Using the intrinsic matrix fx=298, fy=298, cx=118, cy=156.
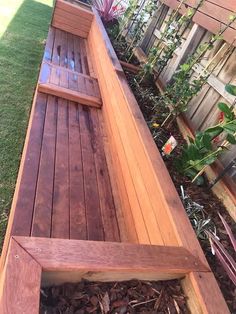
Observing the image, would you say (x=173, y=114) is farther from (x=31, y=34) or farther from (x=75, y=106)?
(x=31, y=34)

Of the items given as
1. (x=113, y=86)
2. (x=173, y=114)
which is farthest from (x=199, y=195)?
(x=113, y=86)

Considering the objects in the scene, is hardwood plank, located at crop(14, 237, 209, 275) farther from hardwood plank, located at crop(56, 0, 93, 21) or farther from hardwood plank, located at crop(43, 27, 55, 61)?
hardwood plank, located at crop(56, 0, 93, 21)

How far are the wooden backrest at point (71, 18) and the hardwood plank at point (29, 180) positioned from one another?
2.91 metres

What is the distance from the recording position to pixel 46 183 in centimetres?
181

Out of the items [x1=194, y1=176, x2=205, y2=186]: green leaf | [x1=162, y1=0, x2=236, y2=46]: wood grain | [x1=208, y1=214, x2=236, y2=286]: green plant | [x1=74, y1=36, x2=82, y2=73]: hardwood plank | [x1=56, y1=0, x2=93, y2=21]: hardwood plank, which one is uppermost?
[x1=162, y1=0, x2=236, y2=46]: wood grain

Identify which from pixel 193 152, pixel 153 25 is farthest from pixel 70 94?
pixel 153 25

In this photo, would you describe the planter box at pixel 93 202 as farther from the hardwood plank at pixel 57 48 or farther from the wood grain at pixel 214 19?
the wood grain at pixel 214 19

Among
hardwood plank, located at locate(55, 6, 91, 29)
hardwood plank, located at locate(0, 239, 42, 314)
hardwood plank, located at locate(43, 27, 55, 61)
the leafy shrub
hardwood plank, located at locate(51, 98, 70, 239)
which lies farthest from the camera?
the leafy shrub

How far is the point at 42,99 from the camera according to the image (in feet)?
8.76

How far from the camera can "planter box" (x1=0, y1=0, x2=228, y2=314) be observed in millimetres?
1001

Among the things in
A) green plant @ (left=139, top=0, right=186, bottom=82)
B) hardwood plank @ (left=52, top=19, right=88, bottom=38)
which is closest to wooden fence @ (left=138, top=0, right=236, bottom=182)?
green plant @ (left=139, top=0, right=186, bottom=82)

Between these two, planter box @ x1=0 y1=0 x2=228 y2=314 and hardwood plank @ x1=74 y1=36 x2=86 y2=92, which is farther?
hardwood plank @ x1=74 y1=36 x2=86 y2=92

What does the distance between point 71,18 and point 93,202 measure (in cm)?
391

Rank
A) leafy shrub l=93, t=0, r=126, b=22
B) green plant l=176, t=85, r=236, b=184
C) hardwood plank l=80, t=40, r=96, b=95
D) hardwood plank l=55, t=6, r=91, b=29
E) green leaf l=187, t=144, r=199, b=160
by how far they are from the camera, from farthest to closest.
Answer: leafy shrub l=93, t=0, r=126, b=22
hardwood plank l=55, t=6, r=91, b=29
hardwood plank l=80, t=40, r=96, b=95
green leaf l=187, t=144, r=199, b=160
green plant l=176, t=85, r=236, b=184
